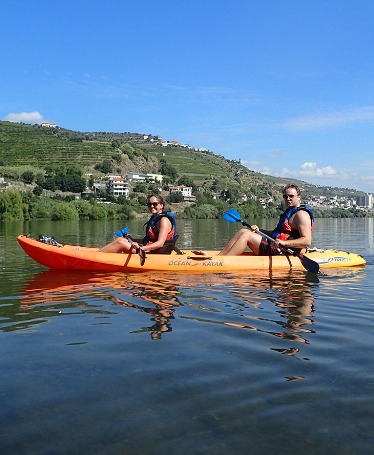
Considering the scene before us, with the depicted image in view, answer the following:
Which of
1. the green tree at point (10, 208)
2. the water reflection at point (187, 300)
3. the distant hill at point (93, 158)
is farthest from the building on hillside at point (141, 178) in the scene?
the water reflection at point (187, 300)

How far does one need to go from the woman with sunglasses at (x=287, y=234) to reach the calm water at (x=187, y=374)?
2587 mm

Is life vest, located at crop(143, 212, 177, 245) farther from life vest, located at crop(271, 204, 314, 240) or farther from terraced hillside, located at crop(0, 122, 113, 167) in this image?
terraced hillside, located at crop(0, 122, 113, 167)

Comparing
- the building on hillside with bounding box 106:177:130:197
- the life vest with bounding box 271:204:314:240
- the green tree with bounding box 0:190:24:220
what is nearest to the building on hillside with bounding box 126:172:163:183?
the building on hillside with bounding box 106:177:130:197

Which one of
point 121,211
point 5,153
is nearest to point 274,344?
point 121,211

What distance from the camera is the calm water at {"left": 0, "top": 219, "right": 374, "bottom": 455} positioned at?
2719mm

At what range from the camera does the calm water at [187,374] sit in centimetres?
272

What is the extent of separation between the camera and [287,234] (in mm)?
9922

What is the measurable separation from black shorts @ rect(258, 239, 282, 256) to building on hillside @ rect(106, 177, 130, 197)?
307 feet

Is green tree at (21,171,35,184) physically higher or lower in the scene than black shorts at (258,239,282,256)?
higher

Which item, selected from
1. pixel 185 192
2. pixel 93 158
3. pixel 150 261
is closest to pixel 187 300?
pixel 150 261

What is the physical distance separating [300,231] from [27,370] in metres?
6.92

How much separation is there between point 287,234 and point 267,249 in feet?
1.74

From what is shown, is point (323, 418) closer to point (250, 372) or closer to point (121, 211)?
point (250, 372)

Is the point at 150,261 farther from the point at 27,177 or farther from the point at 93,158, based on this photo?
the point at 93,158
